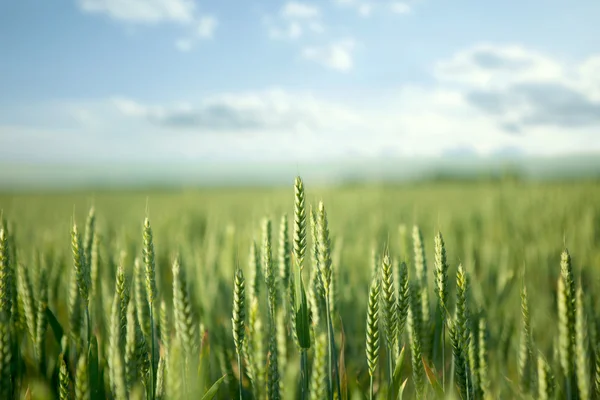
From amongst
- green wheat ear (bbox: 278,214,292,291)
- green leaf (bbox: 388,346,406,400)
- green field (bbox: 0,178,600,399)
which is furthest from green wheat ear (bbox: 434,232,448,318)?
green wheat ear (bbox: 278,214,292,291)

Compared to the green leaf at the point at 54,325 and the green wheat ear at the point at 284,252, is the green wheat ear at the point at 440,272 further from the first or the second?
the green leaf at the point at 54,325

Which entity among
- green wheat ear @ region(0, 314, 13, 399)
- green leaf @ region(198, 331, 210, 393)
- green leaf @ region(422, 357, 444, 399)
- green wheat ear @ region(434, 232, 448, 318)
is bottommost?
green leaf @ region(422, 357, 444, 399)

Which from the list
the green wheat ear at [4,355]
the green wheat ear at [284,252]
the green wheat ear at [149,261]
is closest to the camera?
the green wheat ear at [4,355]

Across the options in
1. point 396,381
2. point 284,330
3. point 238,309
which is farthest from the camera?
point 396,381

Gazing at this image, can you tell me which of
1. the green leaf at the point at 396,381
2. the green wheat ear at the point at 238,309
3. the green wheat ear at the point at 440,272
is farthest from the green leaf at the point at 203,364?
the green wheat ear at the point at 440,272

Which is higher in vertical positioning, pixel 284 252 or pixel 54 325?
pixel 284 252

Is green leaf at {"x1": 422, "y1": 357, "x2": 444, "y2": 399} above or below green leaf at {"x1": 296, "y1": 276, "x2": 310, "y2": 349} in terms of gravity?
below

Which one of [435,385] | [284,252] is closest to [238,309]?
[284,252]

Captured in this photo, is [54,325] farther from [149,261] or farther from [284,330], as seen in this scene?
[284,330]

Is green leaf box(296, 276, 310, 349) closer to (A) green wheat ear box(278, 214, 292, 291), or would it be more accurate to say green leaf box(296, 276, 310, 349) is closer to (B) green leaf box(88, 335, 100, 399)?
(A) green wheat ear box(278, 214, 292, 291)

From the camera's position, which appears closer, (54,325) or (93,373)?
(93,373)

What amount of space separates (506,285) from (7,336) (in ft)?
6.71

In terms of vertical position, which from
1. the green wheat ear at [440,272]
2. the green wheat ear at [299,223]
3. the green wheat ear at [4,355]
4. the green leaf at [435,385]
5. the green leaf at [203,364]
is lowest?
the green leaf at [435,385]

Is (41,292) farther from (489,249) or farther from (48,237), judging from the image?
(489,249)
